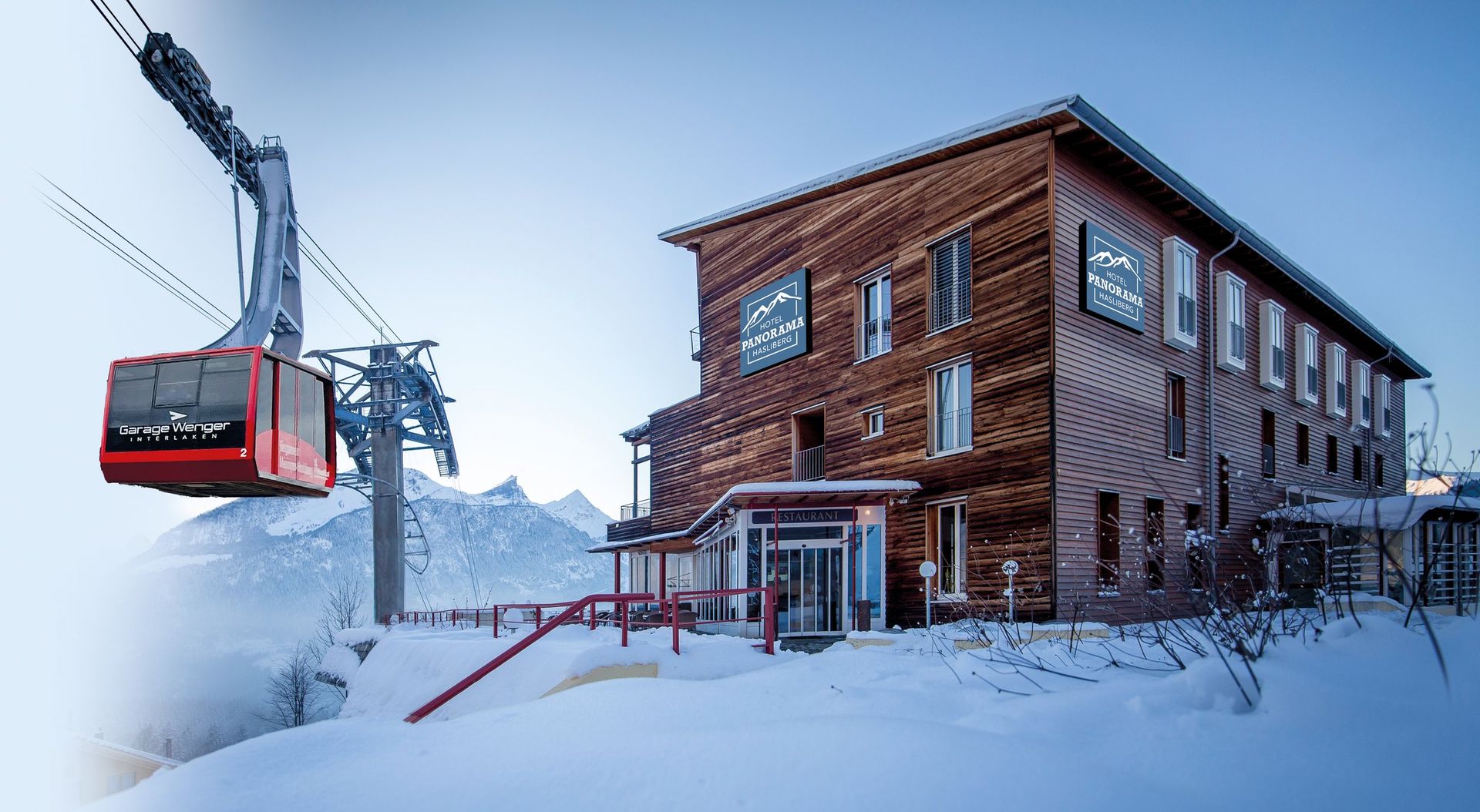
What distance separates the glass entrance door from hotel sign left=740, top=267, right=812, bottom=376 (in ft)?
16.9

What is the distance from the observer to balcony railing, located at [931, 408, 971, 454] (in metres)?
16.0

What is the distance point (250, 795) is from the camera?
420 centimetres

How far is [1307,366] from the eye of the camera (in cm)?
2241

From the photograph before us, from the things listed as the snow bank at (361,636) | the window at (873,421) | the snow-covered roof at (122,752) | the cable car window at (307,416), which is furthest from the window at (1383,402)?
the snow-covered roof at (122,752)

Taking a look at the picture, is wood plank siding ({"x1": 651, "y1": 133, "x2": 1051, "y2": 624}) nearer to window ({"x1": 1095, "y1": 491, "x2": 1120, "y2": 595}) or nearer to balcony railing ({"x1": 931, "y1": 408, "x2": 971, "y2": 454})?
balcony railing ({"x1": 931, "y1": 408, "x2": 971, "y2": 454})

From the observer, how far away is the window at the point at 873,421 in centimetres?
1780

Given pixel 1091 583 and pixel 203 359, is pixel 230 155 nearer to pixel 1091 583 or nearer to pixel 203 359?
pixel 203 359

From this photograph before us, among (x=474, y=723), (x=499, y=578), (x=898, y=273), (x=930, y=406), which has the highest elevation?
(x=898, y=273)

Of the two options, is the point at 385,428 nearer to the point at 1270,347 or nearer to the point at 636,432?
the point at 636,432

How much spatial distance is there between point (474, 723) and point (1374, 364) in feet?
102

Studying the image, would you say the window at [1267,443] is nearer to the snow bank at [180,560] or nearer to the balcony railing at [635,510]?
the balcony railing at [635,510]

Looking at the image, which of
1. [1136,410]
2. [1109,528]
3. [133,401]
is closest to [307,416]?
[133,401]

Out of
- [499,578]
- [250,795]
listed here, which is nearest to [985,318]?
[250,795]

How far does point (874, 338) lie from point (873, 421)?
5.81 feet
